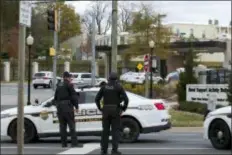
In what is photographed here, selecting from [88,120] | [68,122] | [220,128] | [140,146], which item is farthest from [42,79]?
[220,128]

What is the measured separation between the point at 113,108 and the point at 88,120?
3387mm

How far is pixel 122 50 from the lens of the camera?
64.3 meters

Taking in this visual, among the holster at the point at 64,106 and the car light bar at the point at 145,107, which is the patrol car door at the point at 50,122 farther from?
the holster at the point at 64,106

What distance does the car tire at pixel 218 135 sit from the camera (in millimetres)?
13531

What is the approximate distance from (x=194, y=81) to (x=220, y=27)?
103 metres

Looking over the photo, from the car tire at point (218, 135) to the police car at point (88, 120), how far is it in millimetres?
1978

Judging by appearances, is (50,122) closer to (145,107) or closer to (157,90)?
(145,107)

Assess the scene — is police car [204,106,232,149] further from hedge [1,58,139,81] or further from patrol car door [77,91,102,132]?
hedge [1,58,139,81]

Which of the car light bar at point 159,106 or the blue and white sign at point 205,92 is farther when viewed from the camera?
the blue and white sign at point 205,92

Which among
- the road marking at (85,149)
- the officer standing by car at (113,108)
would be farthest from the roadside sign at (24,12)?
the road marking at (85,149)

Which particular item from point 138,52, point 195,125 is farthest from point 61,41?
point 138,52

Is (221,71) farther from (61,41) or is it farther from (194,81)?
(61,41)

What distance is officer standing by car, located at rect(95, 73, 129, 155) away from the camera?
12305 millimetres

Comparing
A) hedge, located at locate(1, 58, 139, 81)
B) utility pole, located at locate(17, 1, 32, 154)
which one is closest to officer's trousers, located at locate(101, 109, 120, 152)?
utility pole, located at locate(17, 1, 32, 154)
